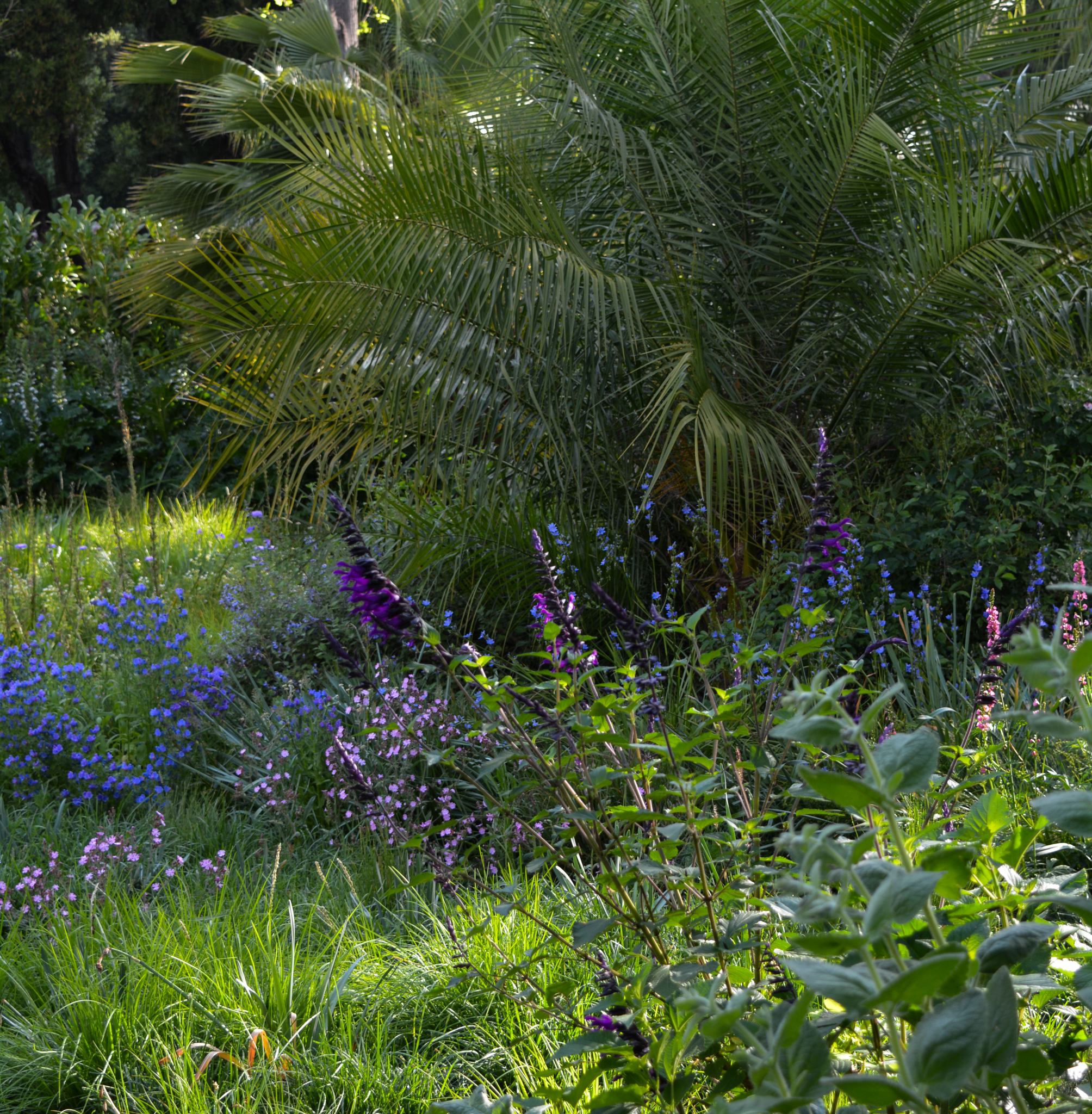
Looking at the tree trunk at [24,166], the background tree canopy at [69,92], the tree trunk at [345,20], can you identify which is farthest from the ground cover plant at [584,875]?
the tree trunk at [24,166]

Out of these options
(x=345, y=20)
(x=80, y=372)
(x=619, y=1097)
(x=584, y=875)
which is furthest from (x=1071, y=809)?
(x=345, y=20)

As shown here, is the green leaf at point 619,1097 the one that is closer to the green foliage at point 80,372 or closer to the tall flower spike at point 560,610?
the tall flower spike at point 560,610

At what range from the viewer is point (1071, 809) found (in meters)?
0.81

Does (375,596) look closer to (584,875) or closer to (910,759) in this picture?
(910,759)

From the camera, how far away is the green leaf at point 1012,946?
829mm

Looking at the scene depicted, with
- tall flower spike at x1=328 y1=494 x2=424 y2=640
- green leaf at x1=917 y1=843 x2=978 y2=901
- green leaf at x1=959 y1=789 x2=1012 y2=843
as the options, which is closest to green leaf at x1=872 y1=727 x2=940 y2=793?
green leaf at x1=917 y1=843 x2=978 y2=901

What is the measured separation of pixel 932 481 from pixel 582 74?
2.31 meters

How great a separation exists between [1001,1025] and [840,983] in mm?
114

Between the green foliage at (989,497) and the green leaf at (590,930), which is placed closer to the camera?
the green leaf at (590,930)

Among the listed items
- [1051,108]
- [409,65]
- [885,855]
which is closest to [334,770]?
[885,855]

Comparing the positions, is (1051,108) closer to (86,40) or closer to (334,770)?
(334,770)

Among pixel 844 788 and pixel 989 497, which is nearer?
pixel 844 788

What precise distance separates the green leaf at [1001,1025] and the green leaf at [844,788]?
0.53ft

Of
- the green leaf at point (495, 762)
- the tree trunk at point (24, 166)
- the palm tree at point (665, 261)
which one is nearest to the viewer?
the green leaf at point (495, 762)
